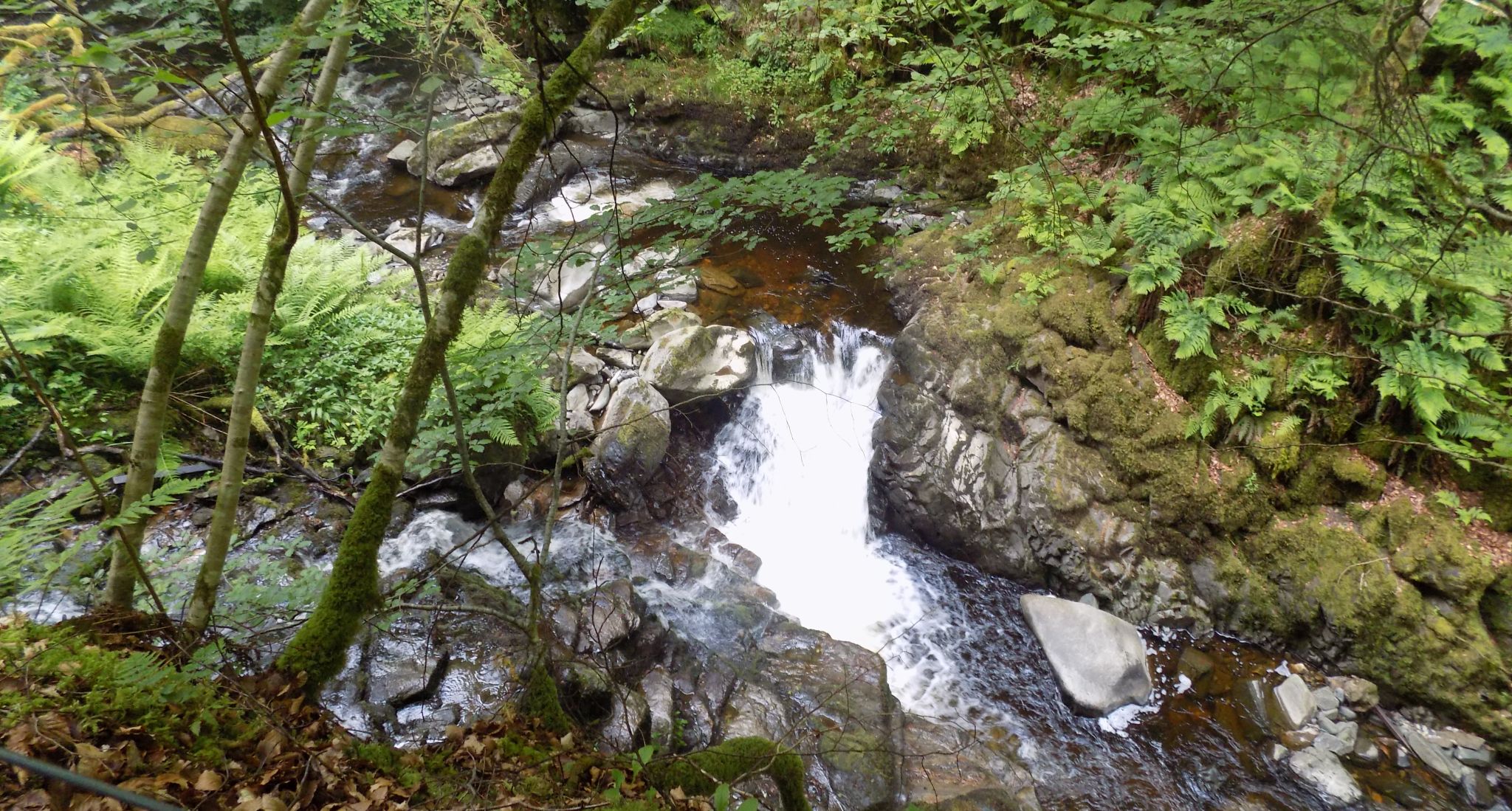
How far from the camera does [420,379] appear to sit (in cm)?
227

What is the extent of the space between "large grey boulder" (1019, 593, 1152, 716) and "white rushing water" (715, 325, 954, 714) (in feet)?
3.21

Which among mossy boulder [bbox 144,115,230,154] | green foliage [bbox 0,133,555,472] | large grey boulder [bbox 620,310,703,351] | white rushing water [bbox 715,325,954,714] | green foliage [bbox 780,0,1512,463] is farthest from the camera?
mossy boulder [bbox 144,115,230,154]

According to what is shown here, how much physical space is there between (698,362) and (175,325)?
4680 mm

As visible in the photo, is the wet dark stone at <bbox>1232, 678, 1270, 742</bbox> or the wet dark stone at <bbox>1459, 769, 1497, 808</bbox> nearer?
the wet dark stone at <bbox>1459, 769, 1497, 808</bbox>

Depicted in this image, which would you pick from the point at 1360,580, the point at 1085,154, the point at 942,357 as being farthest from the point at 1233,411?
the point at 1085,154

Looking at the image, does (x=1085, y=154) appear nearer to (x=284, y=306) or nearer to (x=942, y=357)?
(x=942, y=357)

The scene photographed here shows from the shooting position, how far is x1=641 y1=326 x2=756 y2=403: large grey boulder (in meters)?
6.59

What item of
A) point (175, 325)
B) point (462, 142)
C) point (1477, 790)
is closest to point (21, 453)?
point (175, 325)

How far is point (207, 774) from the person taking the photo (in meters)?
1.86

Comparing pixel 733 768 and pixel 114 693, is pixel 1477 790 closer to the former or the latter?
pixel 733 768

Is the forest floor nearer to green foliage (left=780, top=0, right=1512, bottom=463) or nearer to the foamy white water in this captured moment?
green foliage (left=780, top=0, right=1512, bottom=463)

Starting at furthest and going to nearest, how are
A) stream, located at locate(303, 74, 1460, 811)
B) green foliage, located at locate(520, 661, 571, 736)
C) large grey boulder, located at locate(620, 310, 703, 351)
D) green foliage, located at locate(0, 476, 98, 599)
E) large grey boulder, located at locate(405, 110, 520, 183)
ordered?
1. large grey boulder, located at locate(405, 110, 520, 183)
2. large grey boulder, located at locate(620, 310, 703, 351)
3. stream, located at locate(303, 74, 1460, 811)
4. green foliage, located at locate(520, 661, 571, 736)
5. green foliage, located at locate(0, 476, 98, 599)

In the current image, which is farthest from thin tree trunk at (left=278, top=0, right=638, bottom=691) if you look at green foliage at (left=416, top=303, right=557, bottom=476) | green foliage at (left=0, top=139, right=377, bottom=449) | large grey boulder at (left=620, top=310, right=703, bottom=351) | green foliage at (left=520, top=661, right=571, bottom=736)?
large grey boulder at (left=620, top=310, right=703, bottom=351)

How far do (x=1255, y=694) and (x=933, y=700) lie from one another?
8.88ft
